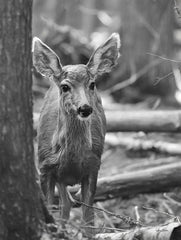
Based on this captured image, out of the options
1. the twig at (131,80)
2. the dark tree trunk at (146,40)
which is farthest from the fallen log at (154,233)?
the twig at (131,80)

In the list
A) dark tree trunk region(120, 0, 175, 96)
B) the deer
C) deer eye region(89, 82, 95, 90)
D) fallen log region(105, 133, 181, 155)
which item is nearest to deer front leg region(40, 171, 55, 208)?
the deer

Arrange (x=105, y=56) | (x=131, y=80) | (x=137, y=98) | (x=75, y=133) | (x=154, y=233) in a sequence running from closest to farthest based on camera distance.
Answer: (x=154, y=233) < (x=75, y=133) < (x=105, y=56) < (x=131, y=80) < (x=137, y=98)

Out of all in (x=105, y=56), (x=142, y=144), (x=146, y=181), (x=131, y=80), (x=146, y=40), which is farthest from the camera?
(x=146, y=40)

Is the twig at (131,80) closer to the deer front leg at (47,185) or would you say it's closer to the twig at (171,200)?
the twig at (171,200)

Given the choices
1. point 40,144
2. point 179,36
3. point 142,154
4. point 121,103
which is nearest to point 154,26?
point 121,103

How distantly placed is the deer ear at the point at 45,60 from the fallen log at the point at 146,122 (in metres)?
3.47

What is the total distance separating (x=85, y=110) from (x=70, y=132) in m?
A: 0.67

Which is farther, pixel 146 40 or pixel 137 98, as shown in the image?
pixel 137 98

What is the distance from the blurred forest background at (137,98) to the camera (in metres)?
9.54

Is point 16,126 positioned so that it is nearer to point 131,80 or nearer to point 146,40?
point 131,80

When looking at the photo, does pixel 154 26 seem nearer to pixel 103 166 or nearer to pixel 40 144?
pixel 103 166

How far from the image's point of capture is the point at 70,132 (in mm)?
7773

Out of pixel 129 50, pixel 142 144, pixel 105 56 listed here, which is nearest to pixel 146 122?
pixel 142 144

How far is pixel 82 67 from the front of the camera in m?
7.75
